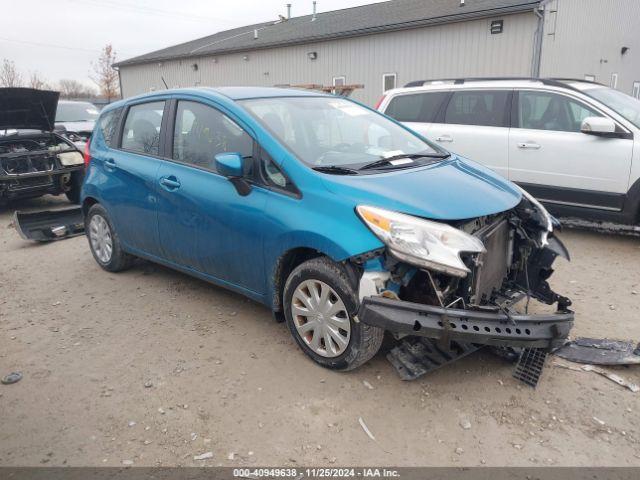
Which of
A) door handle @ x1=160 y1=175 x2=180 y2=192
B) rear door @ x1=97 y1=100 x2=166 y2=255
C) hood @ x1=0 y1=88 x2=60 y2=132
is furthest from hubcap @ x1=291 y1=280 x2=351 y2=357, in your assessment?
hood @ x1=0 y1=88 x2=60 y2=132

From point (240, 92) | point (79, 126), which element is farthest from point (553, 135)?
point (79, 126)

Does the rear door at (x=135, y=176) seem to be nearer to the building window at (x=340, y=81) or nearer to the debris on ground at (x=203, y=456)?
the debris on ground at (x=203, y=456)

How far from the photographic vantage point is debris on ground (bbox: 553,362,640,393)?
10.1 feet

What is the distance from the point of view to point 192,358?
3562 mm

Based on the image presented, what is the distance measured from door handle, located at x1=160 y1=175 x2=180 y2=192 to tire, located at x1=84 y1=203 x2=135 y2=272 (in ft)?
3.82

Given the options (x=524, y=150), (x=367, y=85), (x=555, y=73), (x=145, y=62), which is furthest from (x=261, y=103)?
(x=145, y=62)

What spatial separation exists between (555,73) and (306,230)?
14.1 meters

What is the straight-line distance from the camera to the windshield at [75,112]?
1352 centimetres

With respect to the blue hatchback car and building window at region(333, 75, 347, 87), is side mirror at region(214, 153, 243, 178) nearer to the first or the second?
the blue hatchback car

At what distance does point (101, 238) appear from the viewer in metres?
5.27

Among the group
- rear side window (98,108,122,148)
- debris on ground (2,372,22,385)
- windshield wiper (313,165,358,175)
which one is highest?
rear side window (98,108,122,148)

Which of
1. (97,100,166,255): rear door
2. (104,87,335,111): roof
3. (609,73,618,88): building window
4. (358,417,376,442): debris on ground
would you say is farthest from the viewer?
(609,73,618,88): building window

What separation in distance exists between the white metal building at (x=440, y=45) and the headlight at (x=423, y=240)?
1313 cm

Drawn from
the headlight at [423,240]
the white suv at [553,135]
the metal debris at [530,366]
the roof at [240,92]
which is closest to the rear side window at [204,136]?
the roof at [240,92]
